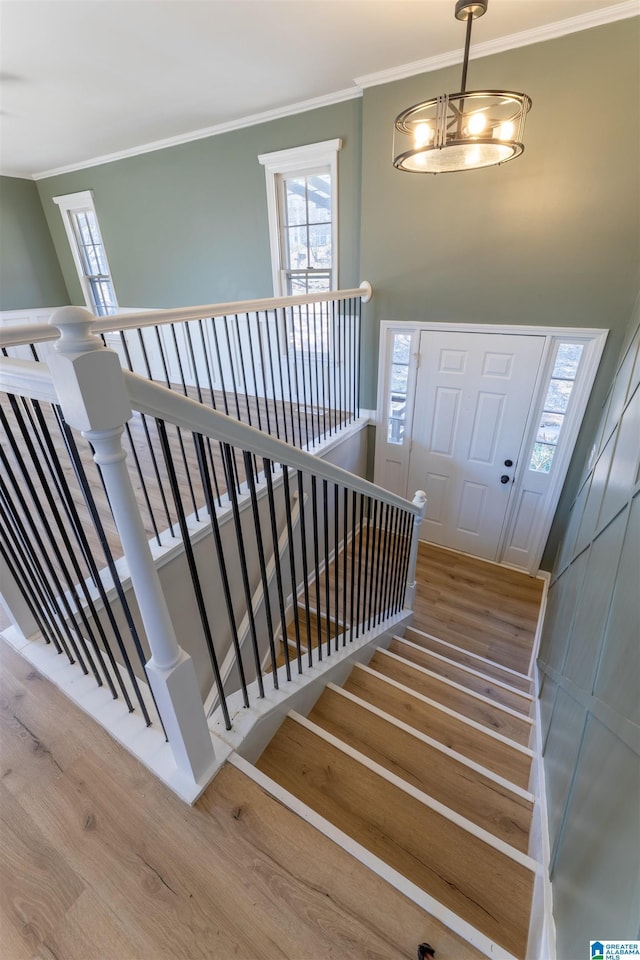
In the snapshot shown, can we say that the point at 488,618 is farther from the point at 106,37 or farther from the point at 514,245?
the point at 106,37

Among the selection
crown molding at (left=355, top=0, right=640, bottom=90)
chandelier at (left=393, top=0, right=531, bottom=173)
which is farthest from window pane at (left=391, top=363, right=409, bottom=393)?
crown molding at (left=355, top=0, right=640, bottom=90)

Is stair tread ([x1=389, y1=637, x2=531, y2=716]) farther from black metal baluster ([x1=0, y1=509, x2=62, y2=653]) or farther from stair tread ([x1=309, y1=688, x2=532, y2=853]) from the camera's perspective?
black metal baluster ([x1=0, y1=509, x2=62, y2=653])

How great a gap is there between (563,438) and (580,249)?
134 cm

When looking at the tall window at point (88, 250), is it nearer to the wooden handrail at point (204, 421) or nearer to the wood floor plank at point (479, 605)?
the wood floor plank at point (479, 605)

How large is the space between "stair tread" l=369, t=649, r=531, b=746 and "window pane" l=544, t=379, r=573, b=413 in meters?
2.26

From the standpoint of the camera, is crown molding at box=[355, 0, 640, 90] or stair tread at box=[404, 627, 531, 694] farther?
stair tread at box=[404, 627, 531, 694]

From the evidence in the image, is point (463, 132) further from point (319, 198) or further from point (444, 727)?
point (444, 727)

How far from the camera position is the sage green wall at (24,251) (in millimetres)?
5238

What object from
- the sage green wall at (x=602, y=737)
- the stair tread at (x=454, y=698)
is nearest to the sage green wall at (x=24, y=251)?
the stair tread at (x=454, y=698)

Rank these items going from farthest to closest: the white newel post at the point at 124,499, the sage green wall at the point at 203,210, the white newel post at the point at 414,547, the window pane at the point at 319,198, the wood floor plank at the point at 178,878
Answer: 1. the window pane at the point at 319,198
2. the sage green wall at the point at 203,210
3. the white newel post at the point at 414,547
4. the wood floor plank at the point at 178,878
5. the white newel post at the point at 124,499

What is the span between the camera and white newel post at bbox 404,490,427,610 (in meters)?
2.53

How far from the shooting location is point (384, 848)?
49.5 inches

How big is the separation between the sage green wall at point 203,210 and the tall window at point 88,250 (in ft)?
0.51

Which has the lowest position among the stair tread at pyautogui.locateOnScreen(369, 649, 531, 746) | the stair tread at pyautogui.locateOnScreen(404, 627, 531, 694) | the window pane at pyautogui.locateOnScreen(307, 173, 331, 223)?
the stair tread at pyautogui.locateOnScreen(404, 627, 531, 694)
